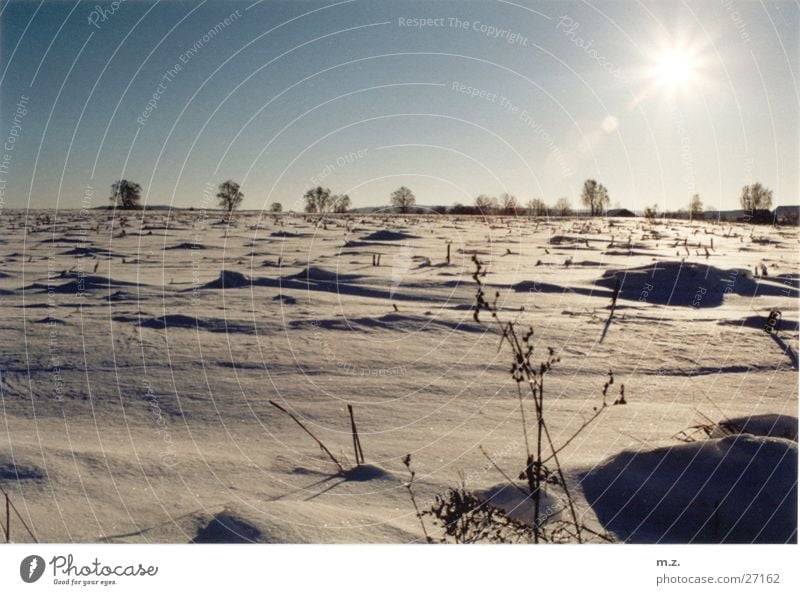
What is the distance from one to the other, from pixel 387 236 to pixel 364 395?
20.6 feet

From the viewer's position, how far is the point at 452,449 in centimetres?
393

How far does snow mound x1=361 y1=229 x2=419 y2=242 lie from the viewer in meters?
10.2

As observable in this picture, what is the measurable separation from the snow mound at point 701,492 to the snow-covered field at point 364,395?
11mm

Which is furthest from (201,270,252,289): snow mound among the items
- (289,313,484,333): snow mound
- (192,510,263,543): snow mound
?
(192,510,263,543): snow mound

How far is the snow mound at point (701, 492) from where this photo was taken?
11.1ft

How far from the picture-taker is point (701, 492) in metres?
3.40

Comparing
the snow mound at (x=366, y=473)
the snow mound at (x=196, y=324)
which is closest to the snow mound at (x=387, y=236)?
the snow mound at (x=196, y=324)

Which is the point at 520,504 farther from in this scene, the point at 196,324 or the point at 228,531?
the point at 196,324

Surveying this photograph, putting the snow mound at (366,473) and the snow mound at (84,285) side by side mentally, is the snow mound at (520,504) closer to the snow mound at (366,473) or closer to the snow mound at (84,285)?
the snow mound at (366,473)

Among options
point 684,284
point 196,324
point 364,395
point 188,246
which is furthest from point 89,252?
point 684,284

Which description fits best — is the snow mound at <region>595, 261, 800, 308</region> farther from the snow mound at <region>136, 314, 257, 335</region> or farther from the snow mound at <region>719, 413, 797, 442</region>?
the snow mound at <region>136, 314, 257, 335</region>

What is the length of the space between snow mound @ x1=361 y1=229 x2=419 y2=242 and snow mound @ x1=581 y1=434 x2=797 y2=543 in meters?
7.02
